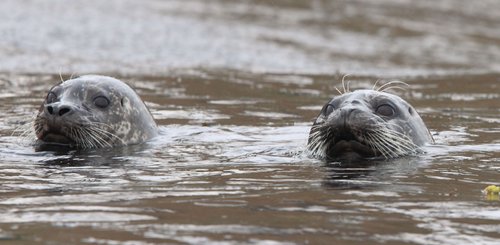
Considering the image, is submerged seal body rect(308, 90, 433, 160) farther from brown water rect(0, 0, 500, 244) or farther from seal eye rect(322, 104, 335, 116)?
brown water rect(0, 0, 500, 244)

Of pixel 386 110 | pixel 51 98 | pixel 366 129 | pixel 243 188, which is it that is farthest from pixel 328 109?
pixel 51 98

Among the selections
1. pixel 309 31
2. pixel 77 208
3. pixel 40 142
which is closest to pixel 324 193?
pixel 77 208

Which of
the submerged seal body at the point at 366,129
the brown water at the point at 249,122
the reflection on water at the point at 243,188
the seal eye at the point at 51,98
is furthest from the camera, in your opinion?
the seal eye at the point at 51,98

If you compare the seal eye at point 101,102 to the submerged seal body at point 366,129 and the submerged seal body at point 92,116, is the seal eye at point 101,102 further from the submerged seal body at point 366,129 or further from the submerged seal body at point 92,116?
the submerged seal body at point 366,129

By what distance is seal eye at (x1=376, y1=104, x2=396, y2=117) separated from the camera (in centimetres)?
895

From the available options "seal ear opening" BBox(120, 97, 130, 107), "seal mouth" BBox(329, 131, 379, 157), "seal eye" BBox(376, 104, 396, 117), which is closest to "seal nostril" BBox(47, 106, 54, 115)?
"seal ear opening" BBox(120, 97, 130, 107)

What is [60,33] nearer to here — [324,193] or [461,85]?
[461,85]

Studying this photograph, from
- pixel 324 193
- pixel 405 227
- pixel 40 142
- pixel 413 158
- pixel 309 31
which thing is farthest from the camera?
pixel 309 31

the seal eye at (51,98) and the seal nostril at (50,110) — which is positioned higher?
the seal eye at (51,98)

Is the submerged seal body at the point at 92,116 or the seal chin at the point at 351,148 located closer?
the seal chin at the point at 351,148

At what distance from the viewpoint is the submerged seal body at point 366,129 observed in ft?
27.8

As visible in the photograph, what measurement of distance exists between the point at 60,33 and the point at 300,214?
13969mm

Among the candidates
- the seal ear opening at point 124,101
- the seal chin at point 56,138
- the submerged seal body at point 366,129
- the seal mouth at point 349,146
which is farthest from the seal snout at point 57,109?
the seal mouth at point 349,146

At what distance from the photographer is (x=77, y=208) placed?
20.8 ft
